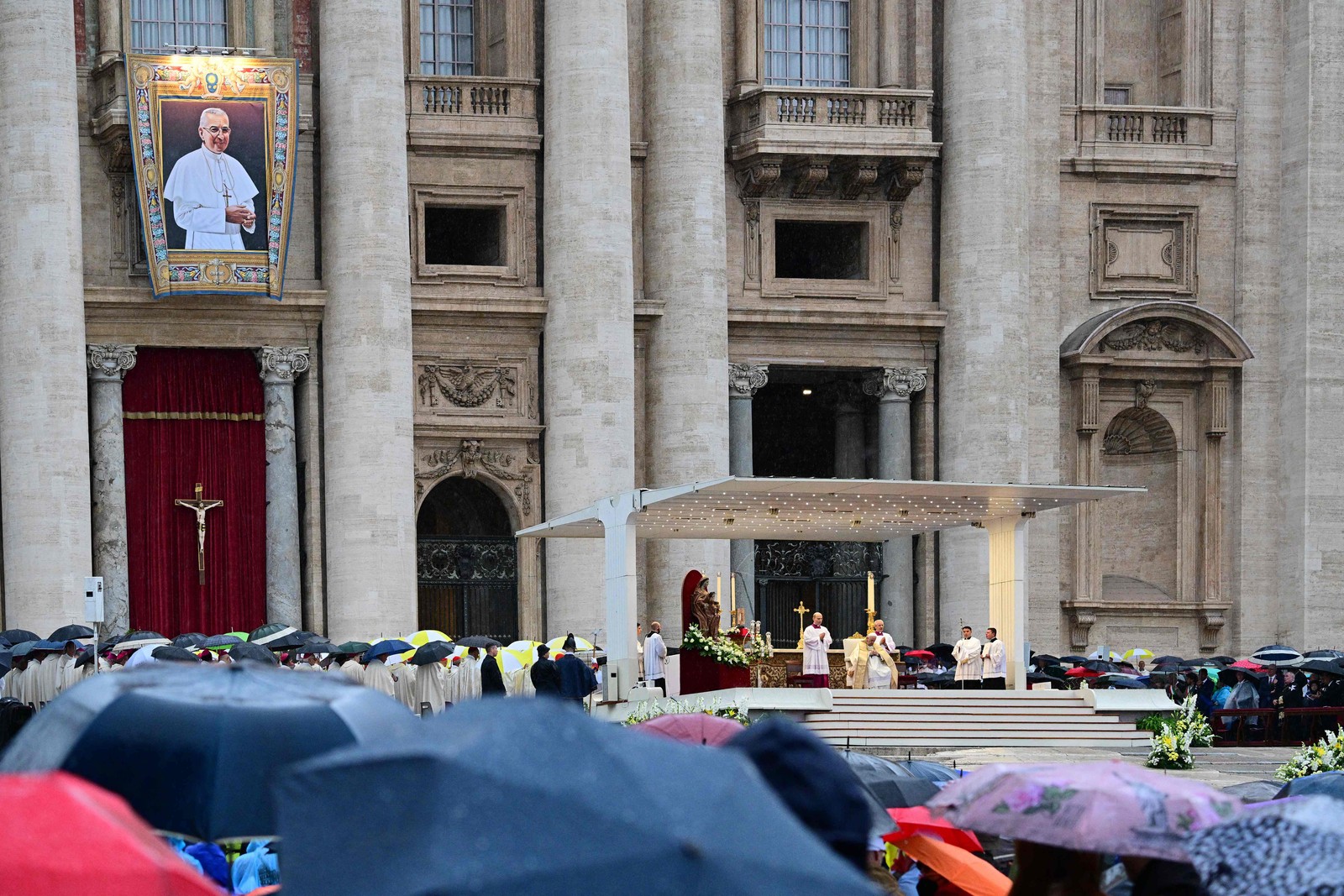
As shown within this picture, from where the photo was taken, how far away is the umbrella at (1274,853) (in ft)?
19.5

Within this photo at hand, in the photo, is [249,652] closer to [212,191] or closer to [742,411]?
[212,191]

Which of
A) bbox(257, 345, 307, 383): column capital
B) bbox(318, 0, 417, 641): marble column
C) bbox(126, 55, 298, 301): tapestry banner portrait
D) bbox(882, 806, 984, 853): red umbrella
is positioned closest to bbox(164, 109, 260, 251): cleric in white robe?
bbox(126, 55, 298, 301): tapestry banner portrait

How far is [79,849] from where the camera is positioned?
15.4 feet

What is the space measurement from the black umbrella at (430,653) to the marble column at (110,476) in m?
8.38

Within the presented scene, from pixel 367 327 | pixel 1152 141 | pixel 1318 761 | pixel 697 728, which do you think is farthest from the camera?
pixel 1152 141

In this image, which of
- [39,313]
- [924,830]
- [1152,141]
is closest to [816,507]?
[39,313]

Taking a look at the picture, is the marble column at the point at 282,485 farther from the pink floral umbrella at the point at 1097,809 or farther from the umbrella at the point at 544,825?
the umbrella at the point at 544,825

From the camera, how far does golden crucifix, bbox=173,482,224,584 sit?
120ft

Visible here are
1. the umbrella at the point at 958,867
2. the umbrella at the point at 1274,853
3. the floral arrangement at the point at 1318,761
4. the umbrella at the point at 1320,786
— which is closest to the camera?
the umbrella at the point at 1274,853

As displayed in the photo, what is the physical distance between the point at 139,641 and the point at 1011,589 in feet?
40.7

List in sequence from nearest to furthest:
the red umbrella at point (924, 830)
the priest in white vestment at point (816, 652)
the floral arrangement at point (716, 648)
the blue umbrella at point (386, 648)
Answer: the red umbrella at point (924, 830) → the floral arrangement at point (716, 648) → the blue umbrella at point (386, 648) → the priest in white vestment at point (816, 652)

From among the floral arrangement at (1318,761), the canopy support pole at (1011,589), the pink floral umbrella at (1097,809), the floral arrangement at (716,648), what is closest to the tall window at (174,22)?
the floral arrangement at (716,648)

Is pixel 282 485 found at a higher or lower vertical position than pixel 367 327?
lower

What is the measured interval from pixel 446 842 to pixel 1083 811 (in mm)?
3068
